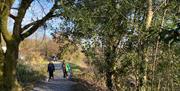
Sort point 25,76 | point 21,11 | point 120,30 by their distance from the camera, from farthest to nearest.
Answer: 1. point 25,76
2. point 21,11
3. point 120,30

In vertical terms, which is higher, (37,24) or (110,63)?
(37,24)

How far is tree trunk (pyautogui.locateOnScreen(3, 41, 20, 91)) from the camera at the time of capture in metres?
23.0

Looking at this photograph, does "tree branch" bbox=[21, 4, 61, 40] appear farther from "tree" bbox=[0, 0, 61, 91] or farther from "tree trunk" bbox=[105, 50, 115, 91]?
"tree trunk" bbox=[105, 50, 115, 91]

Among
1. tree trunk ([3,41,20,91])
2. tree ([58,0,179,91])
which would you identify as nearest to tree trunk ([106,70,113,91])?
tree ([58,0,179,91])

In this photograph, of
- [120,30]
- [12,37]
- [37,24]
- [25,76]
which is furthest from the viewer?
[25,76]

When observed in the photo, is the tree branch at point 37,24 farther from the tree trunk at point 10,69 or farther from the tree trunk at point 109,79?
the tree trunk at point 109,79

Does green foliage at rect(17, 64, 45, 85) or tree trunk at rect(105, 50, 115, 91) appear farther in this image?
green foliage at rect(17, 64, 45, 85)

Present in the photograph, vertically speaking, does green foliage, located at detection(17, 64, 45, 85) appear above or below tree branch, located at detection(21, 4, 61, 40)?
below

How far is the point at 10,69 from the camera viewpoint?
23062mm

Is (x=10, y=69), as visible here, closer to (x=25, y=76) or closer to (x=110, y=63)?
(x=110, y=63)

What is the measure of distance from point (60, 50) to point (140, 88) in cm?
997

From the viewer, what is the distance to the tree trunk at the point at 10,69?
75.6ft

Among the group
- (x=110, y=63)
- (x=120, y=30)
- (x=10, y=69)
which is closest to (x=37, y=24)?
(x=10, y=69)

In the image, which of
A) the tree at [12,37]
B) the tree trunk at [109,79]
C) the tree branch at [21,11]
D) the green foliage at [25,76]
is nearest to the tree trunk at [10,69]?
the tree at [12,37]
